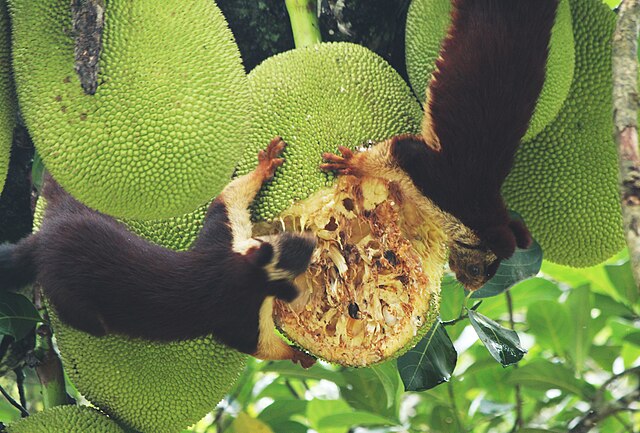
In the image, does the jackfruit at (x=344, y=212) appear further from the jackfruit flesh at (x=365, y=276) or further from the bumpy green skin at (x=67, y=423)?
the bumpy green skin at (x=67, y=423)

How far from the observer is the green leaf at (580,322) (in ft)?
6.23

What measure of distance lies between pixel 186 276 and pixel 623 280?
1147mm

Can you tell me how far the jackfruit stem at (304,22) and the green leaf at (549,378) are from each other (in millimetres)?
888

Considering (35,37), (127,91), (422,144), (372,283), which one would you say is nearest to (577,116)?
→ (422,144)

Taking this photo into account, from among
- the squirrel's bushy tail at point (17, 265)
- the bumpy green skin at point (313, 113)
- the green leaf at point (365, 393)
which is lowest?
the green leaf at point (365, 393)

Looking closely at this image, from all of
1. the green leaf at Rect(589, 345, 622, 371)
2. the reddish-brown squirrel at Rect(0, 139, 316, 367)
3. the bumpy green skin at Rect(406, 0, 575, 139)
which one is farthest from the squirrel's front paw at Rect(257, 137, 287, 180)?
the green leaf at Rect(589, 345, 622, 371)

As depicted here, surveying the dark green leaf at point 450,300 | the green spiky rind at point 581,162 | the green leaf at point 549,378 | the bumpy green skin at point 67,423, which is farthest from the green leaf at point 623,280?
the bumpy green skin at point 67,423

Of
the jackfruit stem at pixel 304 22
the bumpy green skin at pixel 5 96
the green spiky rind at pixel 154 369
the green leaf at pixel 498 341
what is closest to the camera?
the bumpy green skin at pixel 5 96

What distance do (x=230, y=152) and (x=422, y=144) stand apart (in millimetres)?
284

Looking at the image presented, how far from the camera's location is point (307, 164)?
1.20m

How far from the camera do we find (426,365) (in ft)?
5.04

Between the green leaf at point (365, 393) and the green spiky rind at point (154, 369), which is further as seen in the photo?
the green leaf at point (365, 393)

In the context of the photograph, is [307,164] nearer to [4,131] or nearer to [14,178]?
[4,131]

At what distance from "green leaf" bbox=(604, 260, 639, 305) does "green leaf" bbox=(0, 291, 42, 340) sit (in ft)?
4.16
